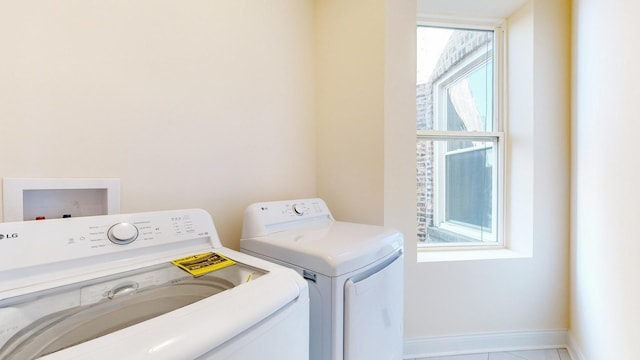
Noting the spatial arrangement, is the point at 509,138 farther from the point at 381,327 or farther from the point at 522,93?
the point at 381,327

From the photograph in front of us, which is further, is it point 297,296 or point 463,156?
point 463,156

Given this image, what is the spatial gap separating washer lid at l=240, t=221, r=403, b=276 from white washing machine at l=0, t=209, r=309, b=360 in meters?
0.17

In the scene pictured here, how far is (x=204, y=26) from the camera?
1.32 metres

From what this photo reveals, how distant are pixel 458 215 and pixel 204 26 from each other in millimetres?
1906

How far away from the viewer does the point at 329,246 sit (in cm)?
100

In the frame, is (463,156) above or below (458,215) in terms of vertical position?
above

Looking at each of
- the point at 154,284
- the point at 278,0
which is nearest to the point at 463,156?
the point at 278,0

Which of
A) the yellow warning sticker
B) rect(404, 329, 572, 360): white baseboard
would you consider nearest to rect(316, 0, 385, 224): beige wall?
rect(404, 329, 572, 360): white baseboard

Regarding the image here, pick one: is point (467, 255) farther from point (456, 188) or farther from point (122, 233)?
point (122, 233)

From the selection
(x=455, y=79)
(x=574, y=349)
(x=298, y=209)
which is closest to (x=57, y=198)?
(x=298, y=209)

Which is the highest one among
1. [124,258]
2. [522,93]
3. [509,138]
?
[522,93]

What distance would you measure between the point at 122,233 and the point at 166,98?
0.64 meters

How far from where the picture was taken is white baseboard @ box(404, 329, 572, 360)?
162 centimetres

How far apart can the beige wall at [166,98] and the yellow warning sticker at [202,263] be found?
424 mm
